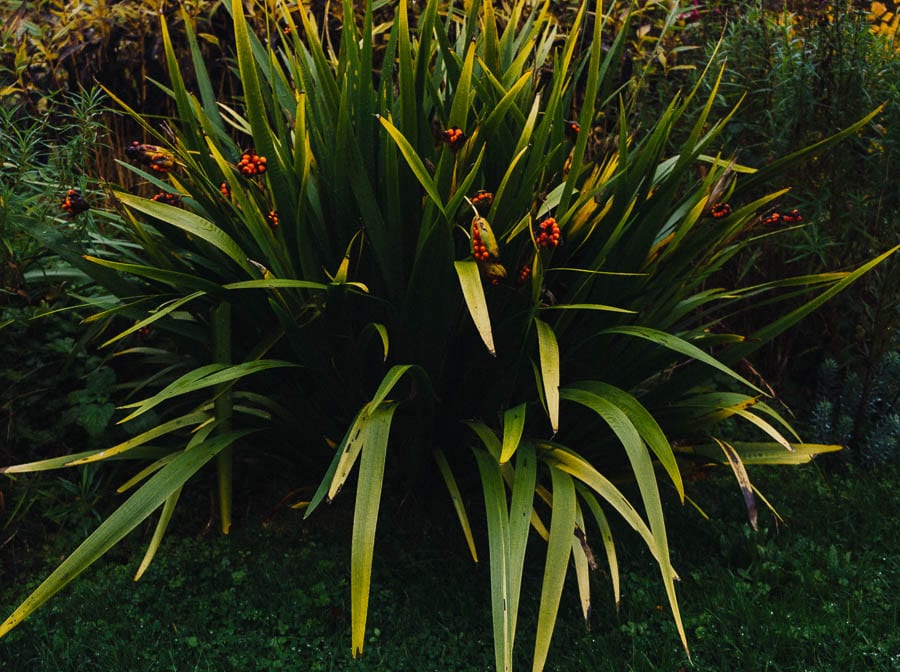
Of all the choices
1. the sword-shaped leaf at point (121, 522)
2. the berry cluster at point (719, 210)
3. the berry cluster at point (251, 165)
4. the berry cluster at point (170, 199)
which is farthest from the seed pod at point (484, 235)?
the berry cluster at point (170, 199)

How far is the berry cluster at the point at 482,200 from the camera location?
2433 millimetres

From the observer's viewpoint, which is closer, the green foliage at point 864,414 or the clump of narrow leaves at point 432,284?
the clump of narrow leaves at point 432,284

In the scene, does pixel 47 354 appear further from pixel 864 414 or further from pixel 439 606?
pixel 864 414

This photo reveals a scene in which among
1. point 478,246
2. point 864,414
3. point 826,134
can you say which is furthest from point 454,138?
point 864,414

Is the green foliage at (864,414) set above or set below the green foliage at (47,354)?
below

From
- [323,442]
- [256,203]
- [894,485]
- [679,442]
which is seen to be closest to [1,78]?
[256,203]

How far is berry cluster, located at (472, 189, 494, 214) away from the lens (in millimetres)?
2433

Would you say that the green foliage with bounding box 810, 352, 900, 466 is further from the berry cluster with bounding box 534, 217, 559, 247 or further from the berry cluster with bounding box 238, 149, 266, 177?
the berry cluster with bounding box 238, 149, 266, 177

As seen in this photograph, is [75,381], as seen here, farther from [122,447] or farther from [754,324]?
[754,324]

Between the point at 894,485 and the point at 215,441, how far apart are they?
2366 mm

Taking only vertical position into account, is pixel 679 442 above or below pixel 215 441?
below

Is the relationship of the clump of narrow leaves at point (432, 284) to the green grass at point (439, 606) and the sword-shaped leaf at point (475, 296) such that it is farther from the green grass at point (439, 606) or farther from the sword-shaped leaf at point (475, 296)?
the green grass at point (439, 606)

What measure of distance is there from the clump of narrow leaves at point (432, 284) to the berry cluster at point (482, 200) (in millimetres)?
12

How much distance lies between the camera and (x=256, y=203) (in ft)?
8.70
